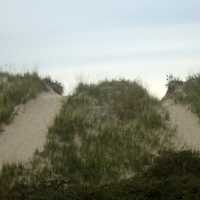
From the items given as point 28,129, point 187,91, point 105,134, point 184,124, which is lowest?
point 105,134

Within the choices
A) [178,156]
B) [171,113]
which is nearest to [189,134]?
[171,113]

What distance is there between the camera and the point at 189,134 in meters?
18.5

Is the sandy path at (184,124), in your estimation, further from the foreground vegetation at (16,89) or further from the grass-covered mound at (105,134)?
the foreground vegetation at (16,89)

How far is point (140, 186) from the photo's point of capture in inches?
532

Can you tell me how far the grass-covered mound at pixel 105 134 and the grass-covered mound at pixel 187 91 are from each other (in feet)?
2.73

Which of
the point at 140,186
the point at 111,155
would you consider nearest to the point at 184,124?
the point at 111,155

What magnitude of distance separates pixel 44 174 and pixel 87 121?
3077 mm

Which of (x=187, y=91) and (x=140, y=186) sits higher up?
(x=187, y=91)

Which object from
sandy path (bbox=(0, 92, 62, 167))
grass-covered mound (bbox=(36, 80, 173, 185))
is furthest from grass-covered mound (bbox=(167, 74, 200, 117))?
sandy path (bbox=(0, 92, 62, 167))

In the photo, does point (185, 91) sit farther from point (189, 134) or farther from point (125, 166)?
point (125, 166)

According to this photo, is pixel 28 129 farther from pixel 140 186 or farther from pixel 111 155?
pixel 140 186

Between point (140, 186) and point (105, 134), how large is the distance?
174 inches

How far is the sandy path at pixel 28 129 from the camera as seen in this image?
17.1 meters

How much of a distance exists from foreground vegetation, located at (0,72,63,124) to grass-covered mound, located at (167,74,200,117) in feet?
14.3
